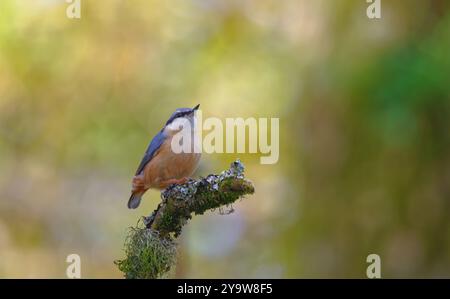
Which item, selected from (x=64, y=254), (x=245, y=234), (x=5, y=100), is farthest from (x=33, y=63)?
(x=245, y=234)

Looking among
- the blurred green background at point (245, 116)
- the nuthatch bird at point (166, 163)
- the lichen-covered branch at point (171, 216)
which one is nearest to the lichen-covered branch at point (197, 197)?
the lichen-covered branch at point (171, 216)

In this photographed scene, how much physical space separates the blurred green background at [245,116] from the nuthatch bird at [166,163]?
5.51 ft

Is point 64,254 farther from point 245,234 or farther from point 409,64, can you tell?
point 409,64

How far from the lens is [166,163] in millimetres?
5195

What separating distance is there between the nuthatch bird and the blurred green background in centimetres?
168

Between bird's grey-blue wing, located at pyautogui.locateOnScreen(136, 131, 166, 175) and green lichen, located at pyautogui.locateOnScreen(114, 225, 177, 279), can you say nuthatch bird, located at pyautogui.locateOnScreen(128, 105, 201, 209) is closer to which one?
bird's grey-blue wing, located at pyautogui.locateOnScreen(136, 131, 166, 175)

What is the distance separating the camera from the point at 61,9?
829 centimetres

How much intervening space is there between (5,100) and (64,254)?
6.50ft

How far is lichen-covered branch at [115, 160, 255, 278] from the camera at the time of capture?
3.95m

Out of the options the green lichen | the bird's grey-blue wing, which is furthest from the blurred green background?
the green lichen

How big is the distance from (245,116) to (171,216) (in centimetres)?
409

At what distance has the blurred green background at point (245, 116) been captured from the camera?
23.5 feet

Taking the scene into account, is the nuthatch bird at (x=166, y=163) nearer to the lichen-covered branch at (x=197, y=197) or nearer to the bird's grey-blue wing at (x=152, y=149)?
the bird's grey-blue wing at (x=152, y=149)

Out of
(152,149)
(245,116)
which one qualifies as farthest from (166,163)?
(245,116)
